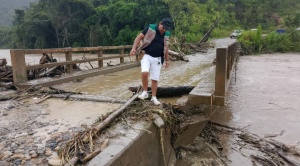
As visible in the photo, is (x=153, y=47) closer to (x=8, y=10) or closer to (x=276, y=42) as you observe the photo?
(x=276, y=42)

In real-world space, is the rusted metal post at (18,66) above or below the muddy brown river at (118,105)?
above

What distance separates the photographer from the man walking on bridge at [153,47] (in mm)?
4816

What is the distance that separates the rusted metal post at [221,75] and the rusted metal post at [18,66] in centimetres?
492

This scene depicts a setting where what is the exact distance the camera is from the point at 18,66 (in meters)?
6.93

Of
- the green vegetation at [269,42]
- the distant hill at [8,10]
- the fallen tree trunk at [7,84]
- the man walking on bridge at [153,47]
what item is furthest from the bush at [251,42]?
the distant hill at [8,10]

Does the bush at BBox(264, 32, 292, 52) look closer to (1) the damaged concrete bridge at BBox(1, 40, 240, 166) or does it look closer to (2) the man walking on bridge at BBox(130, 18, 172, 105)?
(1) the damaged concrete bridge at BBox(1, 40, 240, 166)

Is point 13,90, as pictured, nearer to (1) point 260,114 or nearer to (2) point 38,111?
(2) point 38,111

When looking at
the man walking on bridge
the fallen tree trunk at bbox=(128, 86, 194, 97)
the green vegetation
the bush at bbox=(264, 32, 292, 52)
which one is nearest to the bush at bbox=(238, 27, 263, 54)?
Result: the green vegetation

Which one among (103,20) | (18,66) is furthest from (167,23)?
(103,20)

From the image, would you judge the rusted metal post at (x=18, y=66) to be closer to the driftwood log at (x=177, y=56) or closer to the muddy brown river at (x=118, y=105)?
the muddy brown river at (x=118, y=105)

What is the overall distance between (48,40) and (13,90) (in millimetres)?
41409

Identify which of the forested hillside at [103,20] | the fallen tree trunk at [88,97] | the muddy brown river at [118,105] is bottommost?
the muddy brown river at [118,105]

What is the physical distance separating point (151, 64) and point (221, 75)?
1.68 m

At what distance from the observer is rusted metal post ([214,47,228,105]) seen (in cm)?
561
